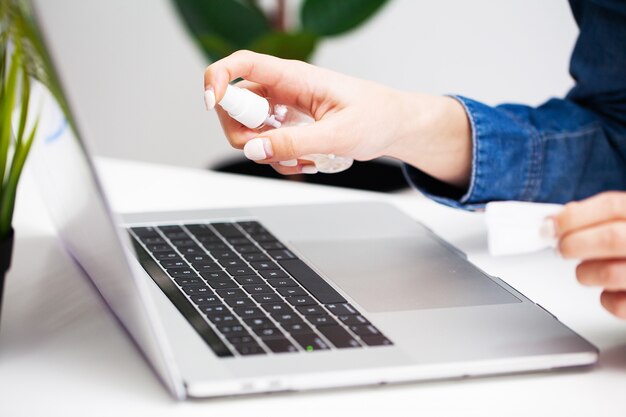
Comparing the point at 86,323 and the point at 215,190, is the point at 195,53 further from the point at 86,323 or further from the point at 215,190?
the point at 86,323

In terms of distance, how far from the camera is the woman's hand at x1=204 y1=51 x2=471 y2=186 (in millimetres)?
558

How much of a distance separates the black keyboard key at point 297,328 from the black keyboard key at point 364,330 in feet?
0.08

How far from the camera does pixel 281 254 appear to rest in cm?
62

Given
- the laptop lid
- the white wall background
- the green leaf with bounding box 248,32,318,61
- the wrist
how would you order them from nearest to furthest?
the laptop lid, the wrist, the green leaf with bounding box 248,32,318,61, the white wall background

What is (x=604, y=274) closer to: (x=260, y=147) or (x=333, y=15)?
(x=260, y=147)

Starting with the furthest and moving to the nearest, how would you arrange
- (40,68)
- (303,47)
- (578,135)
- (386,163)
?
(386,163)
(303,47)
(578,135)
(40,68)

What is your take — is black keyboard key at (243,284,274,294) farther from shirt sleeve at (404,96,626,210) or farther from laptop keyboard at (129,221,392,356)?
shirt sleeve at (404,96,626,210)

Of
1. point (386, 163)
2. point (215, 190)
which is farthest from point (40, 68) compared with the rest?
point (386, 163)

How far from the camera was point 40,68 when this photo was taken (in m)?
0.38

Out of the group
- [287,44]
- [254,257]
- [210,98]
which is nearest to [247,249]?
[254,257]

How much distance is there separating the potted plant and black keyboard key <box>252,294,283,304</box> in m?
0.14

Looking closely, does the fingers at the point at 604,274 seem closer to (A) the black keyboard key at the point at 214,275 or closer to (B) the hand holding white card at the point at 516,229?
(B) the hand holding white card at the point at 516,229

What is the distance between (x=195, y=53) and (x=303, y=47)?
0.54 metres

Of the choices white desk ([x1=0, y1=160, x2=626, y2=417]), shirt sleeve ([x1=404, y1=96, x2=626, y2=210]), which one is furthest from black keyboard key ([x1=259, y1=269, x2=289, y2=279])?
shirt sleeve ([x1=404, y1=96, x2=626, y2=210])
